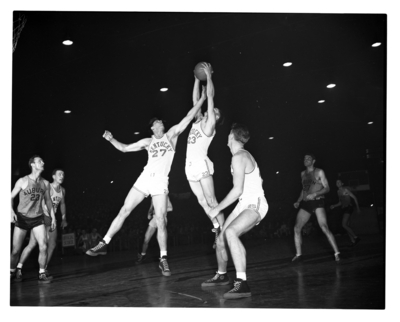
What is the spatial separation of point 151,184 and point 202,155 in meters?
0.72

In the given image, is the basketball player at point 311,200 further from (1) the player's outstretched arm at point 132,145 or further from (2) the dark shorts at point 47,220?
(2) the dark shorts at point 47,220

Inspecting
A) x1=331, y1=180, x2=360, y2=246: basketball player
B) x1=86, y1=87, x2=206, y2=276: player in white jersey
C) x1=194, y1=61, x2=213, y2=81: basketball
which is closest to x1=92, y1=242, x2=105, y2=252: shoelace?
x1=86, y1=87, x2=206, y2=276: player in white jersey

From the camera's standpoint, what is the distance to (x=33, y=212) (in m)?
5.85

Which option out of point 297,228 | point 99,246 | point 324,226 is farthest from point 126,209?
point 324,226

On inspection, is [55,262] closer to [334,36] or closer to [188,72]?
[188,72]

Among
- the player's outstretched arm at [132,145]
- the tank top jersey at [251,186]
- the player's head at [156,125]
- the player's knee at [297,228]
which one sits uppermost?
the player's head at [156,125]

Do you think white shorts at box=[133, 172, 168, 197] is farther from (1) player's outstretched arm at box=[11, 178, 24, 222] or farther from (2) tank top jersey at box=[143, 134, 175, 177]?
(1) player's outstretched arm at box=[11, 178, 24, 222]

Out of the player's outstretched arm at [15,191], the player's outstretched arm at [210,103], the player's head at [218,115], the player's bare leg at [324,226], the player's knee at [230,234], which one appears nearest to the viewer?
the player's knee at [230,234]

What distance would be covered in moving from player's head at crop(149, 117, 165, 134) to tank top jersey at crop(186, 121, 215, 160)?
370 millimetres

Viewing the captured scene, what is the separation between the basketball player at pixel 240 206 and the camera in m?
4.91

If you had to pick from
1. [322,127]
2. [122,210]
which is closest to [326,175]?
[322,127]

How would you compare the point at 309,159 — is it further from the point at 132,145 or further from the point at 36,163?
the point at 36,163

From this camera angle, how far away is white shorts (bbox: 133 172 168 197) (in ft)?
19.2

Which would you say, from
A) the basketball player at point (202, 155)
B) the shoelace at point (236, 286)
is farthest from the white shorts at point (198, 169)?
the shoelace at point (236, 286)
